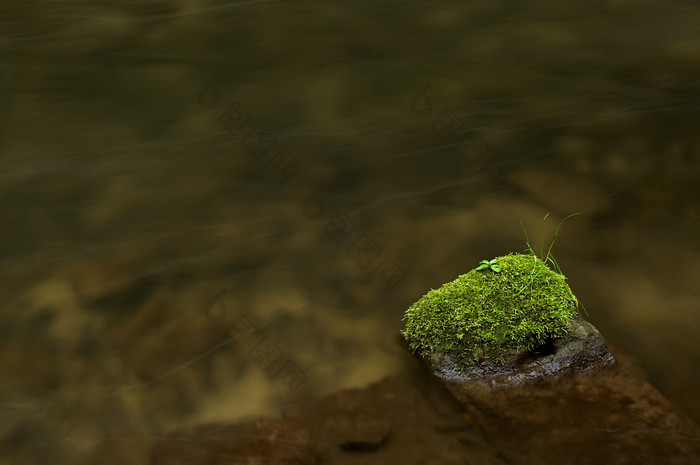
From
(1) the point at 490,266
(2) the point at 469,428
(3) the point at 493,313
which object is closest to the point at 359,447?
(2) the point at 469,428

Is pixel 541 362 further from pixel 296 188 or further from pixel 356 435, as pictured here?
pixel 296 188

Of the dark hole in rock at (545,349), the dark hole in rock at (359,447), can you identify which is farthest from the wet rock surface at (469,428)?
the dark hole in rock at (545,349)

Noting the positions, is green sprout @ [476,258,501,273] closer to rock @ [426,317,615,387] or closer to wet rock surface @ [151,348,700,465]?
rock @ [426,317,615,387]

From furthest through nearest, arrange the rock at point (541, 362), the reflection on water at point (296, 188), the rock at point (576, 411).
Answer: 1. the reflection on water at point (296, 188)
2. the rock at point (541, 362)
3. the rock at point (576, 411)

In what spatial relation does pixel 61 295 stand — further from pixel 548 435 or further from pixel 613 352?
pixel 613 352

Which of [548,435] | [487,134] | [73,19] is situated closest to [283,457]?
[548,435]

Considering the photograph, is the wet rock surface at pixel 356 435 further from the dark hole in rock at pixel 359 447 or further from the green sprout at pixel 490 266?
the green sprout at pixel 490 266
